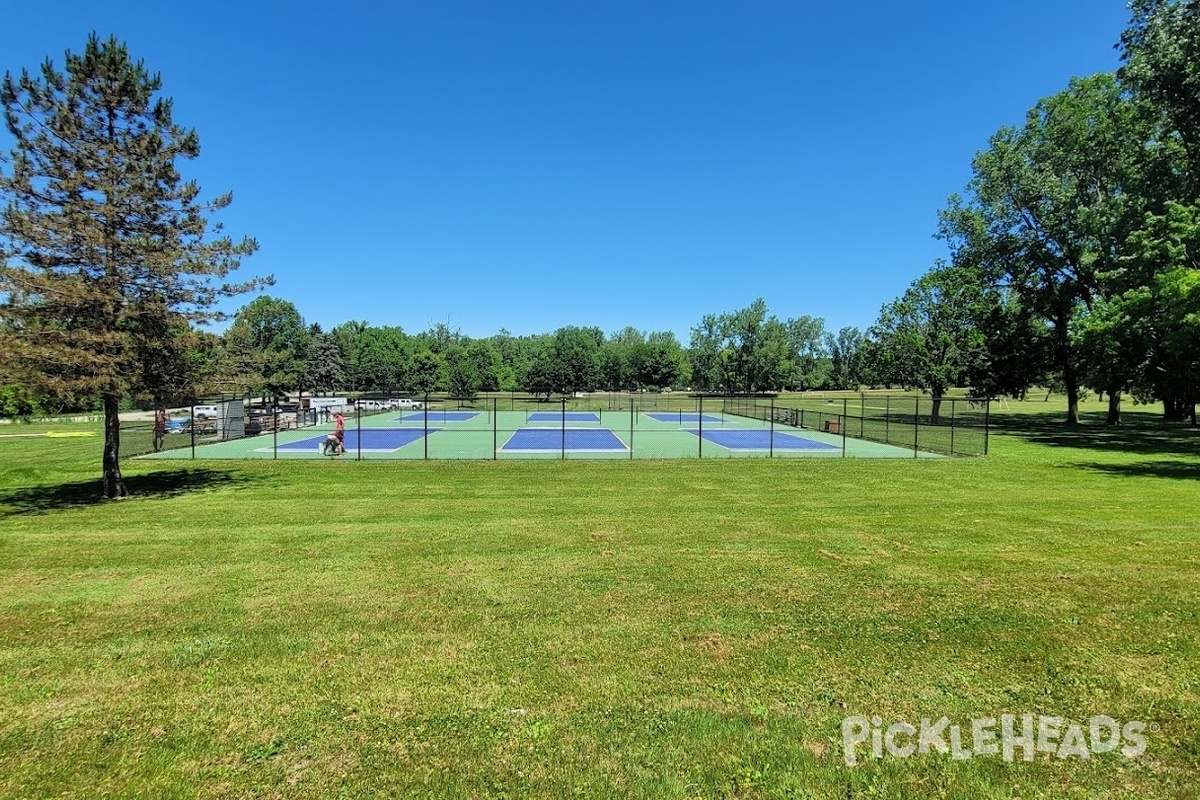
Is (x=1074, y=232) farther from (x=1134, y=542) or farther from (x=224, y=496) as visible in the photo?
(x=224, y=496)

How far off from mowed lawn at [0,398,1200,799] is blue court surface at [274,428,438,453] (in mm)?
14189

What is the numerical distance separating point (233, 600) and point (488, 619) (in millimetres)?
2656

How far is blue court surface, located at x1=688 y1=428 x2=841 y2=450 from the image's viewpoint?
2538cm

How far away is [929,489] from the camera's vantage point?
13641 millimetres

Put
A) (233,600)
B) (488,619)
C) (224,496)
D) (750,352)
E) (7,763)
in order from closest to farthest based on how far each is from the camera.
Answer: (7,763), (488,619), (233,600), (224,496), (750,352)

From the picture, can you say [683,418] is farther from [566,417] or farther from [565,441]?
[565,441]

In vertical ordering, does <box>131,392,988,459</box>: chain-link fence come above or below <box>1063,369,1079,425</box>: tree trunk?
below

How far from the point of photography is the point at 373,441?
28.1 m

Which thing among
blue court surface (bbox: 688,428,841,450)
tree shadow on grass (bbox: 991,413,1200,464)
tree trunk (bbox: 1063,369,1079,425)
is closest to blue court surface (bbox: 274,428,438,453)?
blue court surface (bbox: 688,428,841,450)

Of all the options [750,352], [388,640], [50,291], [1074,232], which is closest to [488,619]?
[388,640]

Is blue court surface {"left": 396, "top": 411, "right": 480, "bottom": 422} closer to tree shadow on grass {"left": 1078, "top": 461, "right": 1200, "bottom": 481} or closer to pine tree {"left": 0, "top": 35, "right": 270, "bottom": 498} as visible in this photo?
pine tree {"left": 0, "top": 35, "right": 270, "bottom": 498}

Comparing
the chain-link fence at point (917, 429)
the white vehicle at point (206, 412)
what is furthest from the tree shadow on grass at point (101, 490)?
the chain-link fence at point (917, 429)
